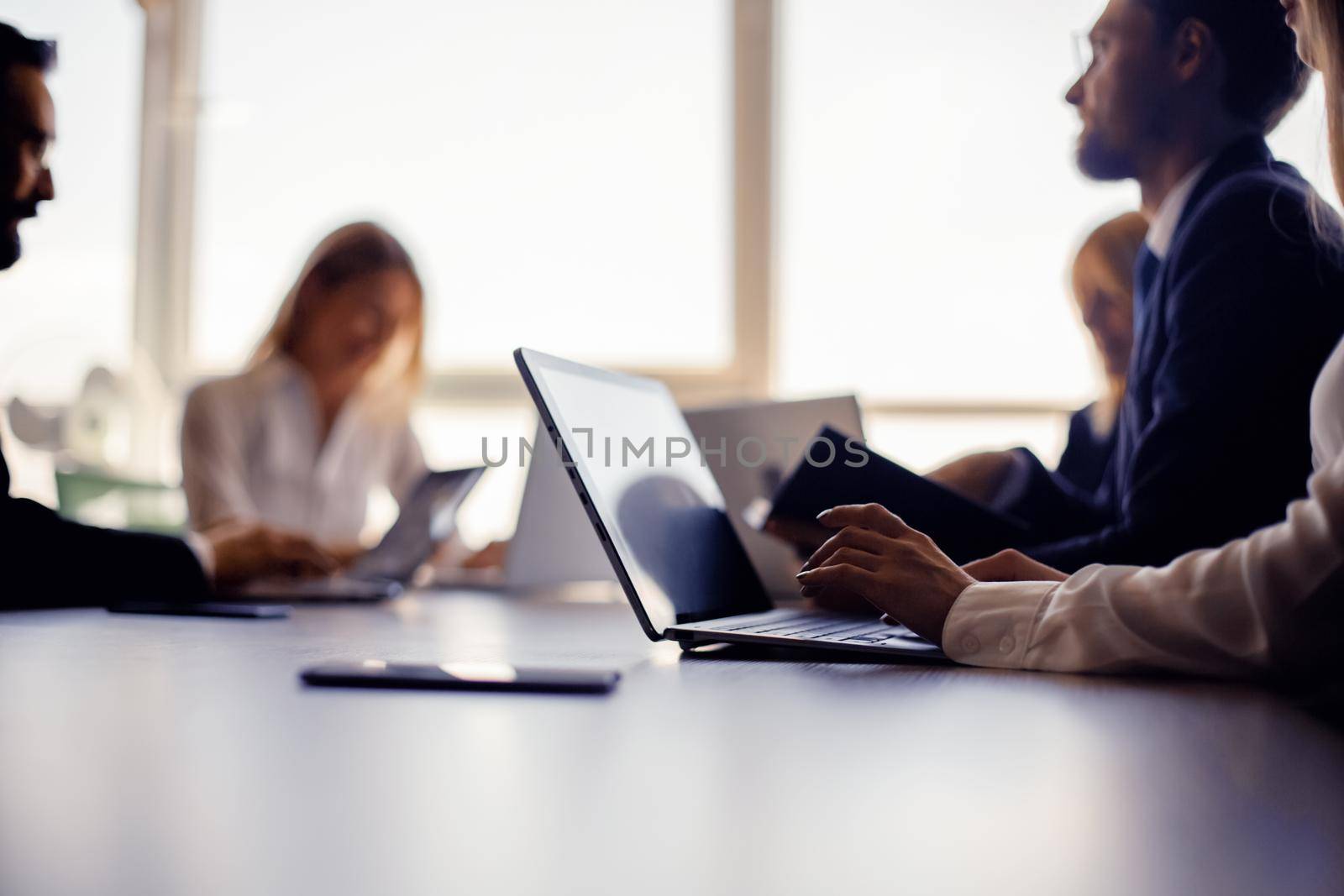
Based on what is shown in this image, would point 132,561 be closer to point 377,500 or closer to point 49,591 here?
point 49,591

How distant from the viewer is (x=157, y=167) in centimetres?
313

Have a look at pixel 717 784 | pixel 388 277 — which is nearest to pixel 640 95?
pixel 388 277

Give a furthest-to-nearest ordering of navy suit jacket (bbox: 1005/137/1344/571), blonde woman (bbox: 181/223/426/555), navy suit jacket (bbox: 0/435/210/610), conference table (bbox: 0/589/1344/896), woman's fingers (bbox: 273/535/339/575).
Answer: blonde woman (bbox: 181/223/426/555) < woman's fingers (bbox: 273/535/339/575) < navy suit jacket (bbox: 0/435/210/610) < navy suit jacket (bbox: 1005/137/1344/571) < conference table (bbox: 0/589/1344/896)

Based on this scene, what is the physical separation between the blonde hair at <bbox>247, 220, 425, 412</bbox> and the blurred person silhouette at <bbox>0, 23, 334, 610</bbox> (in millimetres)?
1020

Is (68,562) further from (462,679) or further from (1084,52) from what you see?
(1084,52)

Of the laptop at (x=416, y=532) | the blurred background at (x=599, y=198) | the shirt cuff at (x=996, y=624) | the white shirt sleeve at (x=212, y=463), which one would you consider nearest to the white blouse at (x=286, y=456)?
the white shirt sleeve at (x=212, y=463)

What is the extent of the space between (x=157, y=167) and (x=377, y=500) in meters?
1.42

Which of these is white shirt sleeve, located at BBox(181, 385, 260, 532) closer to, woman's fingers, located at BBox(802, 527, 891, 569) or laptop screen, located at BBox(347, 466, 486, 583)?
laptop screen, located at BBox(347, 466, 486, 583)

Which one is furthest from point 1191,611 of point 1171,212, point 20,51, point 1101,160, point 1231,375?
point 20,51

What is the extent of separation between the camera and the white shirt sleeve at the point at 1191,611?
1.99 ft

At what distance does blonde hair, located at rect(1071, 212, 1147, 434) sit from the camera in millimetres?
1736

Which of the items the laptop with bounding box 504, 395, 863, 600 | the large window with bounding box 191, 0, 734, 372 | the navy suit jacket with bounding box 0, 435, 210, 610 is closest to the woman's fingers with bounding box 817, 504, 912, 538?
the laptop with bounding box 504, 395, 863, 600

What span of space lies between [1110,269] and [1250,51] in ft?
3.56

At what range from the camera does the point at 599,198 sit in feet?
9.61
